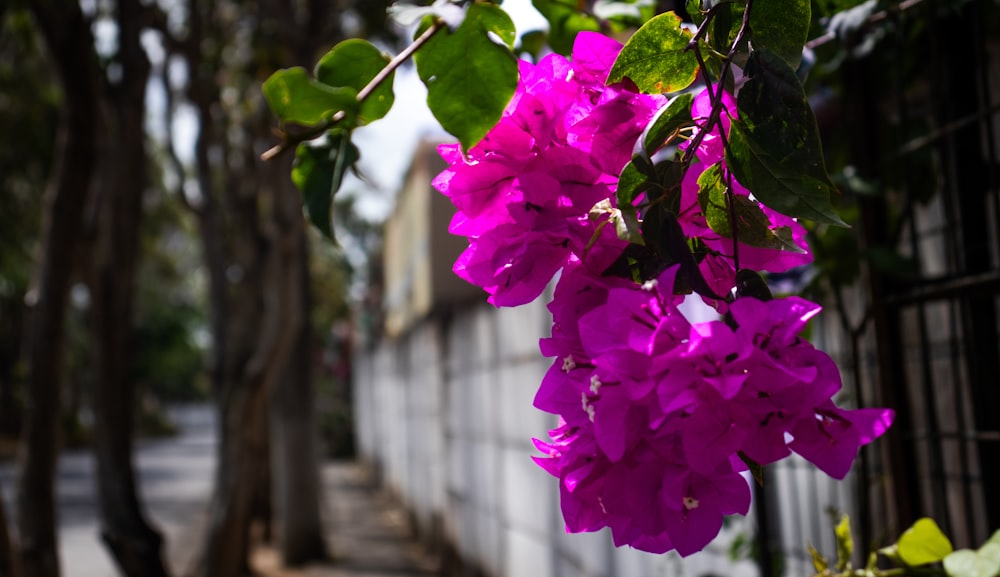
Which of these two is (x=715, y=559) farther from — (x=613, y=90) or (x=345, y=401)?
(x=345, y=401)

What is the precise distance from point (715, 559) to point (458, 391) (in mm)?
5056

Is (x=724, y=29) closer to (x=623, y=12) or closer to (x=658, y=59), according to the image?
(x=658, y=59)

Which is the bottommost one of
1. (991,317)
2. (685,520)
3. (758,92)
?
(685,520)

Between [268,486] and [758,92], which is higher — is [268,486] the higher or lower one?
the lower one

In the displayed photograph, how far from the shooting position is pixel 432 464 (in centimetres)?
988

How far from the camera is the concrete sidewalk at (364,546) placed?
347 inches

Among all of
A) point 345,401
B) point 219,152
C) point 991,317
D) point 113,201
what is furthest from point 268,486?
point 345,401

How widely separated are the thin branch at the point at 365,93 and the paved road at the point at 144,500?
15.6 ft

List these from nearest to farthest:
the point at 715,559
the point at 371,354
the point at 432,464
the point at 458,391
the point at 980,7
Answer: the point at 980,7, the point at 715,559, the point at 458,391, the point at 432,464, the point at 371,354

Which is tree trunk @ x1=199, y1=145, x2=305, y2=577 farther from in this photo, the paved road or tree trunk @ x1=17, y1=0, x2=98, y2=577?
tree trunk @ x1=17, y1=0, x2=98, y2=577

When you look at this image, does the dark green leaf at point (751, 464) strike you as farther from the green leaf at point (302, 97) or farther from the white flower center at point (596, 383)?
the green leaf at point (302, 97)

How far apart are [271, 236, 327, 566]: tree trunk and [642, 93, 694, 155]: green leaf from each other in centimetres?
819

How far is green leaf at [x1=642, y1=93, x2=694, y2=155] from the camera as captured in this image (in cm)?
73

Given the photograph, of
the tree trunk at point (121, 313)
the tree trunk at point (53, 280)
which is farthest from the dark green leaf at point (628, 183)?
the tree trunk at point (121, 313)
